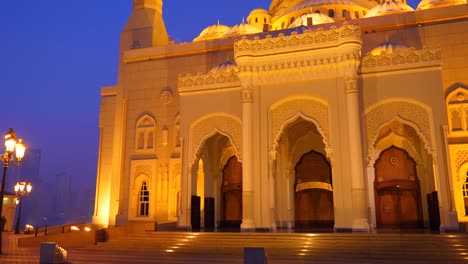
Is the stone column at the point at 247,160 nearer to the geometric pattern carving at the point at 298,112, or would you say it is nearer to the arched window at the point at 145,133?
the geometric pattern carving at the point at 298,112

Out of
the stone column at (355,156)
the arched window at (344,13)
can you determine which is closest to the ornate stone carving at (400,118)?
the stone column at (355,156)

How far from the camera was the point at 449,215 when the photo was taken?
11.3 metres

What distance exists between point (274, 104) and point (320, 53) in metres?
2.06

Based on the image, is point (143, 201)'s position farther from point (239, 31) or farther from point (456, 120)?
point (456, 120)

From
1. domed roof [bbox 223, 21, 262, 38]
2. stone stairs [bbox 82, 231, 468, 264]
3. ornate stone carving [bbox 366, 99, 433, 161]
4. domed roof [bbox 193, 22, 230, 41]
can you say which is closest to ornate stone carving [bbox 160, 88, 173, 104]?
domed roof [bbox 223, 21, 262, 38]

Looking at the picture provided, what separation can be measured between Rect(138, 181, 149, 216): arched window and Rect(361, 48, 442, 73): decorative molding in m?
10.6

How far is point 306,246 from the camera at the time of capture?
994 centimetres

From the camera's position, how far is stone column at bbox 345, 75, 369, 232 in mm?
→ 11438

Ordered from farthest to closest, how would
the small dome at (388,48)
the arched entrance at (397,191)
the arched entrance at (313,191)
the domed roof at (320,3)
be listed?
1. the domed roof at (320,3)
2. the arched entrance at (313,191)
3. the arched entrance at (397,191)
4. the small dome at (388,48)

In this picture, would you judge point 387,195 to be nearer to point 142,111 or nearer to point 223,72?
point 223,72

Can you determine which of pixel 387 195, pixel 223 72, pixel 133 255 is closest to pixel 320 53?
pixel 223 72

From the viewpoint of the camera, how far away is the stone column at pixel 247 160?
41.1 feet

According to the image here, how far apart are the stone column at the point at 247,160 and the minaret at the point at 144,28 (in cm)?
925

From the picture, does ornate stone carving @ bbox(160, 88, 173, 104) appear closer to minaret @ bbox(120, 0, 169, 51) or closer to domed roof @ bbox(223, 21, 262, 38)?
minaret @ bbox(120, 0, 169, 51)
